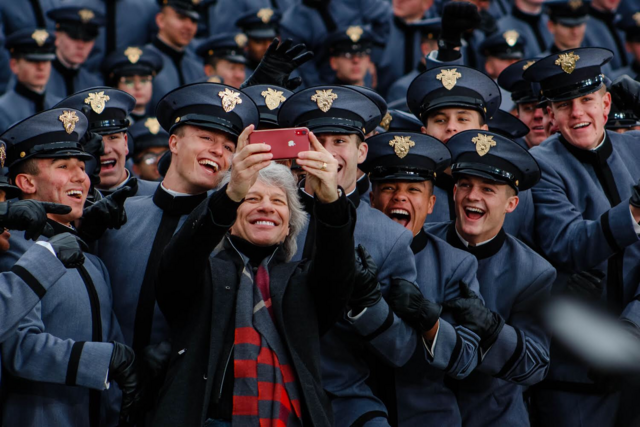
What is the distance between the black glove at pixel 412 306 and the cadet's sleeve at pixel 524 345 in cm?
40

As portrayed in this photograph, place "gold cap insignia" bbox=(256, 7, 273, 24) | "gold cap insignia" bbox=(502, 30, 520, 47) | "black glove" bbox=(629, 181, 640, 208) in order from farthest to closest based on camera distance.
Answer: "gold cap insignia" bbox=(256, 7, 273, 24), "gold cap insignia" bbox=(502, 30, 520, 47), "black glove" bbox=(629, 181, 640, 208)

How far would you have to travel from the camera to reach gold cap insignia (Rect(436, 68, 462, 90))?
6.00m

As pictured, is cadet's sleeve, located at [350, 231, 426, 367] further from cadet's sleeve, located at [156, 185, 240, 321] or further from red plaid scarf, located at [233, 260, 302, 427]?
cadet's sleeve, located at [156, 185, 240, 321]

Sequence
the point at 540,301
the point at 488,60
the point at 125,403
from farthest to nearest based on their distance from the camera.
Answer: the point at 488,60 < the point at 540,301 < the point at 125,403

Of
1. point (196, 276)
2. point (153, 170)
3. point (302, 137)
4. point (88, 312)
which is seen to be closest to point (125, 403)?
point (88, 312)

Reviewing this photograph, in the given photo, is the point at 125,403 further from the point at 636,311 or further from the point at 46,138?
the point at 636,311

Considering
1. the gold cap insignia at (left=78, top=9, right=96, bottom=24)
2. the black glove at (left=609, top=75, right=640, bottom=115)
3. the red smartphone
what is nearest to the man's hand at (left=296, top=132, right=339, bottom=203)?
the red smartphone

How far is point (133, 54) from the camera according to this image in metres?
8.46

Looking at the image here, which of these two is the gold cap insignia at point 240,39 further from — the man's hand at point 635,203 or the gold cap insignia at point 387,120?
the man's hand at point 635,203

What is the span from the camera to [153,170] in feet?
24.1

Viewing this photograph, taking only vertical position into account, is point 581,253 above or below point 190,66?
above

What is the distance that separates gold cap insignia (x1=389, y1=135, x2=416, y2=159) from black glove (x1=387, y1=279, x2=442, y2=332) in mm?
815

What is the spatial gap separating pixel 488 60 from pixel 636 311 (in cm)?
392

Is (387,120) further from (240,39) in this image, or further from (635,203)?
(240,39)
